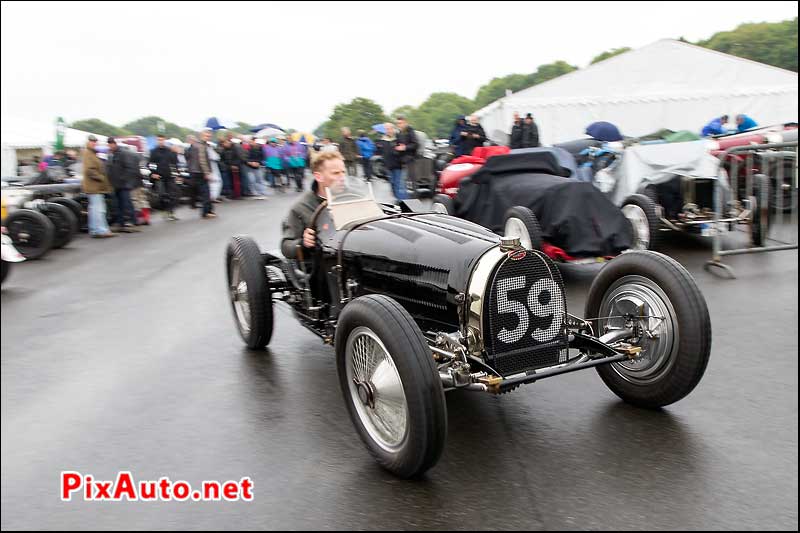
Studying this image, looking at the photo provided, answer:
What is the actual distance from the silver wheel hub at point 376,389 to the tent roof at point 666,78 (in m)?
20.8

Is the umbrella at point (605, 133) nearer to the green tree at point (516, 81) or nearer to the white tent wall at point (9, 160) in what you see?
the white tent wall at point (9, 160)

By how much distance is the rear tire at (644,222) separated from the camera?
26.5 ft

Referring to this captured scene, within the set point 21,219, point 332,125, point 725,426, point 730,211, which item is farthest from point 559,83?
point 725,426

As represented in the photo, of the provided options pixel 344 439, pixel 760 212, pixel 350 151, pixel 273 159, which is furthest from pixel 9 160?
pixel 344 439

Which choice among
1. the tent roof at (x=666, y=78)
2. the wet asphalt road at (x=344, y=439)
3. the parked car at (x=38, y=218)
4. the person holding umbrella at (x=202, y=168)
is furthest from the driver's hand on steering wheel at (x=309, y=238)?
the tent roof at (x=666, y=78)

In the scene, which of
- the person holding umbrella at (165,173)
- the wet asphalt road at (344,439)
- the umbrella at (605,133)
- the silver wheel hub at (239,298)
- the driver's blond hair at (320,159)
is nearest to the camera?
the wet asphalt road at (344,439)

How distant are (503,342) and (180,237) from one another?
383 inches

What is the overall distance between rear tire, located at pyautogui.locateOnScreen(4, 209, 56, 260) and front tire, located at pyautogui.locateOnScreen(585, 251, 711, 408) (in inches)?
359

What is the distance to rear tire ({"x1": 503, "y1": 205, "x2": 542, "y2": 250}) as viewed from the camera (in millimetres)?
6851

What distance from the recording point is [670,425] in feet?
11.6

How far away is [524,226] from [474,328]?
12.3ft

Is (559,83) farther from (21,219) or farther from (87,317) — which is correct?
(87,317)

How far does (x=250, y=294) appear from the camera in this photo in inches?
195

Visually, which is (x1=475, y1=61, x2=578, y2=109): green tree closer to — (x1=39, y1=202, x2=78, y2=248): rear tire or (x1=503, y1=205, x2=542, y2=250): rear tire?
(x1=39, y1=202, x2=78, y2=248): rear tire
